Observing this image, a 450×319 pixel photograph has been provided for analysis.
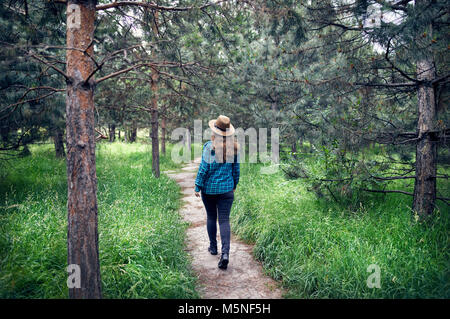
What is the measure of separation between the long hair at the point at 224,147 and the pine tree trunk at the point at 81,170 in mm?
1610

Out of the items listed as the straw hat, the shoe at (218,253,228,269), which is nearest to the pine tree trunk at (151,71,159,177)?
the straw hat

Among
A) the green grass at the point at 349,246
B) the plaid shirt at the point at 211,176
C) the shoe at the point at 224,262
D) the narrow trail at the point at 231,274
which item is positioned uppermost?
the plaid shirt at the point at 211,176

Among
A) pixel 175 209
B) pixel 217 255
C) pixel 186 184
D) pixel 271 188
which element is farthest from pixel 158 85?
pixel 217 255

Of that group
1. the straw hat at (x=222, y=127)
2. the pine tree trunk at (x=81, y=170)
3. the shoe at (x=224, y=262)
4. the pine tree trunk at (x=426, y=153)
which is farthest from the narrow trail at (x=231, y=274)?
the pine tree trunk at (x=426, y=153)

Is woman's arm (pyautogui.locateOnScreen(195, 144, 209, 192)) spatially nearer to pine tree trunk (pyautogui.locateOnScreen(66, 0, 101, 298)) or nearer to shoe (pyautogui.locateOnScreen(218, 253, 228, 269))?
A: shoe (pyautogui.locateOnScreen(218, 253, 228, 269))

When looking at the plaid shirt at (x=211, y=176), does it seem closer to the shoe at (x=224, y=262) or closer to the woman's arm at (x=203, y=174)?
the woman's arm at (x=203, y=174)

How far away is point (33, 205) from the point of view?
4.33m

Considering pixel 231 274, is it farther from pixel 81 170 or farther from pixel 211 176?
pixel 81 170

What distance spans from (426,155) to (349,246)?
183cm

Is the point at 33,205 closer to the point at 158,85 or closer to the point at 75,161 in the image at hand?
the point at 75,161

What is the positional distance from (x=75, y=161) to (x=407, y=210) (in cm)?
459

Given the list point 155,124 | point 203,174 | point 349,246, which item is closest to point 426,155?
point 349,246

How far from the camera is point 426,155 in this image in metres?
3.82

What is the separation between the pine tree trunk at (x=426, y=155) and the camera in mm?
3807
